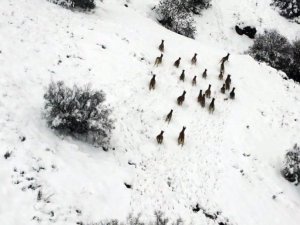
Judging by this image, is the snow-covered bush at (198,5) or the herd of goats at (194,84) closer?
the herd of goats at (194,84)

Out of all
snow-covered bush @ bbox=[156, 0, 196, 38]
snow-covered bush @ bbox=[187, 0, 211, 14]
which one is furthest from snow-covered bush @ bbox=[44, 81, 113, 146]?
snow-covered bush @ bbox=[187, 0, 211, 14]

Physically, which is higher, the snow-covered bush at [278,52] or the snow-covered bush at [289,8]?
the snow-covered bush at [289,8]

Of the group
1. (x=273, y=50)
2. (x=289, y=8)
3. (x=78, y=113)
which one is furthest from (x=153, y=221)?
(x=289, y=8)

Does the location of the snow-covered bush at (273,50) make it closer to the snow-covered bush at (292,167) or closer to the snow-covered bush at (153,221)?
the snow-covered bush at (292,167)

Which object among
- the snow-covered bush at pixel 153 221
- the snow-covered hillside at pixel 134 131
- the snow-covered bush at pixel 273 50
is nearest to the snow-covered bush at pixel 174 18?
the snow-covered bush at pixel 273 50

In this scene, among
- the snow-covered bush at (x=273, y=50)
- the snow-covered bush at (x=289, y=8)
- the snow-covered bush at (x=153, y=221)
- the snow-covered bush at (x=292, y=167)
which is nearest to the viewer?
the snow-covered bush at (x=153, y=221)

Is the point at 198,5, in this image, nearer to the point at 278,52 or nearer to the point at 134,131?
the point at 278,52
